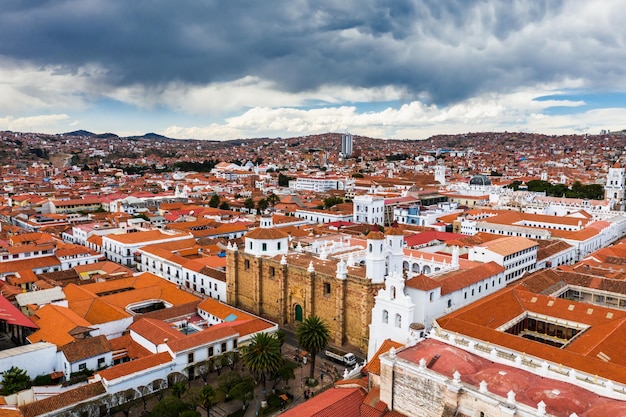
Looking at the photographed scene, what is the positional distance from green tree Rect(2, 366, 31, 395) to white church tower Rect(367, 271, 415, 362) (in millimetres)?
18387

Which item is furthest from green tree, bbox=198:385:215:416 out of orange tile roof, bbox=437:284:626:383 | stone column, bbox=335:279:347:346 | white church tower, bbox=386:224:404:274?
white church tower, bbox=386:224:404:274

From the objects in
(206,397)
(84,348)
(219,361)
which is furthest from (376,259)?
(84,348)

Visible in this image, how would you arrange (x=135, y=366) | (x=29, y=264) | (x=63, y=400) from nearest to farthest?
(x=63, y=400), (x=135, y=366), (x=29, y=264)

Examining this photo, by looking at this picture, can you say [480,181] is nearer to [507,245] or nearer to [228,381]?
[507,245]

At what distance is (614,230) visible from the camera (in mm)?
62094

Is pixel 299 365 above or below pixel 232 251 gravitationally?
below

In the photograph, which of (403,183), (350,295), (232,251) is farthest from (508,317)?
(403,183)

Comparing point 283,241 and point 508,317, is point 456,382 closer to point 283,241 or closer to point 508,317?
point 508,317

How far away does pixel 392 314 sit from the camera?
87.7 feet

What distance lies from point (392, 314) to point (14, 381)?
19878mm

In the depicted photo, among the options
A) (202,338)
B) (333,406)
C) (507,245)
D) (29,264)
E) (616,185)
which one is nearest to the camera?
(333,406)

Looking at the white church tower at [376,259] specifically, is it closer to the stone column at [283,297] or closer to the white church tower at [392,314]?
the white church tower at [392,314]

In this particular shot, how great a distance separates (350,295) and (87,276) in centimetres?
2554

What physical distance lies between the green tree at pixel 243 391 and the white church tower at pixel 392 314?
25.3 feet
